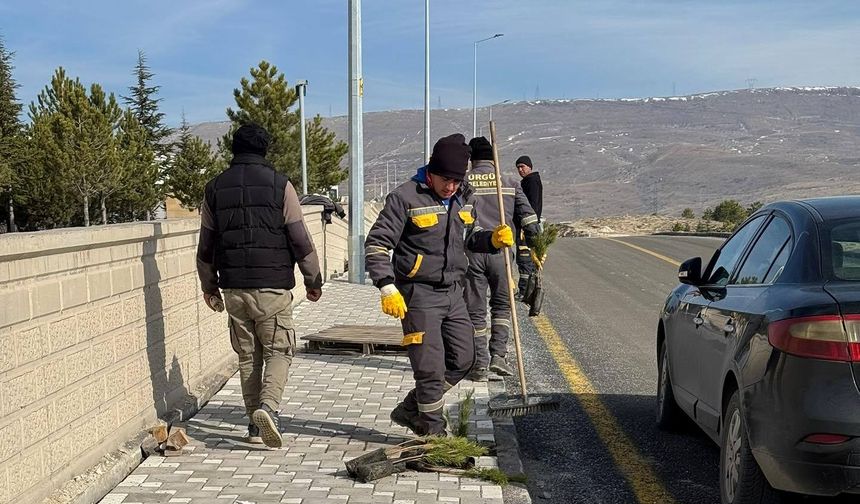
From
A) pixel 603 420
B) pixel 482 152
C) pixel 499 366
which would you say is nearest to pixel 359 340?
pixel 499 366

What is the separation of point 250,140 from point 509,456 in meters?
2.43

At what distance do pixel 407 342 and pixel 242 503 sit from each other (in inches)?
59.2

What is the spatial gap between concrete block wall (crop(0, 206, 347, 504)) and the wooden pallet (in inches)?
89.8

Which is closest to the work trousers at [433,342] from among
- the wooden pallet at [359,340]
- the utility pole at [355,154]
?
the wooden pallet at [359,340]

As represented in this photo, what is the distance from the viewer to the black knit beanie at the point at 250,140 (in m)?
6.70

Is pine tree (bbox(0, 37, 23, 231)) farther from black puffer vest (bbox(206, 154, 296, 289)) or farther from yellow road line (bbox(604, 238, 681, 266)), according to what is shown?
black puffer vest (bbox(206, 154, 296, 289))

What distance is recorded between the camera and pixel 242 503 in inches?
214

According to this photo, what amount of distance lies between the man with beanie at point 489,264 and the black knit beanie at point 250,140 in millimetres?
2494

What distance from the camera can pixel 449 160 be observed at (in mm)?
6406

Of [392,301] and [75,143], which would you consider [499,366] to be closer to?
[392,301]

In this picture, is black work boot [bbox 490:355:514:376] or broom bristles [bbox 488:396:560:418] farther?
black work boot [bbox 490:355:514:376]

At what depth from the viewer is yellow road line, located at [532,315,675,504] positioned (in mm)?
5832

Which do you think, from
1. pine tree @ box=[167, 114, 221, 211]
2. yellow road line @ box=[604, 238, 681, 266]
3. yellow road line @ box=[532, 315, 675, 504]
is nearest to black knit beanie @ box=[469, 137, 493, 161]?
yellow road line @ box=[532, 315, 675, 504]

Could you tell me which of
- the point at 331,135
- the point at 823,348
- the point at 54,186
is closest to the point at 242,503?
the point at 823,348
